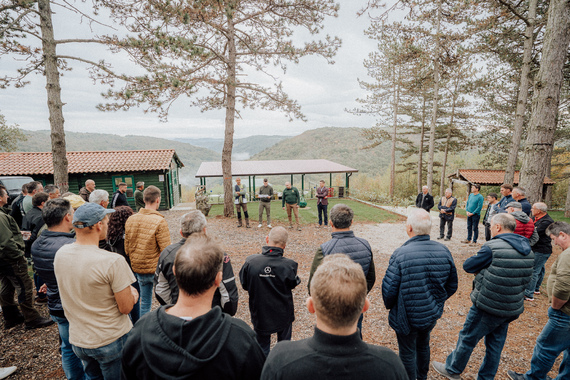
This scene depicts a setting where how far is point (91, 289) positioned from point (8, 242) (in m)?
2.81

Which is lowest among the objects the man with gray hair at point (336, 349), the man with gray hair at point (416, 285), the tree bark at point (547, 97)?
the man with gray hair at point (416, 285)

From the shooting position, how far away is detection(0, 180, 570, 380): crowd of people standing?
1097 millimetres

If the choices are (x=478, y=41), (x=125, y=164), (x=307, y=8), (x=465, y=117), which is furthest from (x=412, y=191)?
(x=125, y=164)

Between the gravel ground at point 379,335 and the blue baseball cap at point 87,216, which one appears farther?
the gravel ground at point 379,335

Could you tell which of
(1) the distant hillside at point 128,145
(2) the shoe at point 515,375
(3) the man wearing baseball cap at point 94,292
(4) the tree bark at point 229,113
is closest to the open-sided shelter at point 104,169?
(4) the tree bark at point 229,113

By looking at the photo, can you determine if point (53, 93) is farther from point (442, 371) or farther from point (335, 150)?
point (335, 150)

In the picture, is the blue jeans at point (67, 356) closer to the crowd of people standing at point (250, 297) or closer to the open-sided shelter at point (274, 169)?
the crowd of people standing at point (250, 297)

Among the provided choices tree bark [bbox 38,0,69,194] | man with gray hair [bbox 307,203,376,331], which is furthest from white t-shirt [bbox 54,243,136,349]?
tree bark [bbox 38,0,69,194]

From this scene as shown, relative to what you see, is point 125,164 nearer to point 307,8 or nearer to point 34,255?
point 307,8

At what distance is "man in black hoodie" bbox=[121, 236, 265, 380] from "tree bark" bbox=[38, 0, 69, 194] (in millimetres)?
7307

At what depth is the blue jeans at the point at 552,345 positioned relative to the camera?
2.56m

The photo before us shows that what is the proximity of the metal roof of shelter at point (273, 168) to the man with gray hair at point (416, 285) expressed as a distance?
1452 centimetres

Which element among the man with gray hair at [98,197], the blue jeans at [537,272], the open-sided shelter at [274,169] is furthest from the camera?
the open-sided shelter at [274,169]

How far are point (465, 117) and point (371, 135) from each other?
7680mm
